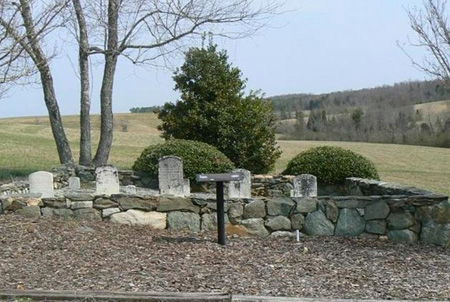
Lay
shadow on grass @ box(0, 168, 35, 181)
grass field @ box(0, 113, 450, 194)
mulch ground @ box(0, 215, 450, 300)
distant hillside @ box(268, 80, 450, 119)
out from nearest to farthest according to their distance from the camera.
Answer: mulch ground @ box(0, 215, 450, 300) < shadow on grass @ box(0, 168, 35, 181) < grass field @ box(0, 113, 450, 194) < distant hillside @ box(268, 80, 450, 119)

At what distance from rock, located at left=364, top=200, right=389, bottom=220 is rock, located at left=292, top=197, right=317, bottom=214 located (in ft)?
2.40

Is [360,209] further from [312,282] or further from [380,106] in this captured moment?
[380,106]

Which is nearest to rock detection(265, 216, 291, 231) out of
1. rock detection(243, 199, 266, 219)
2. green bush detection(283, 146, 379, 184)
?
rock detection(243, 199, 266, 219)

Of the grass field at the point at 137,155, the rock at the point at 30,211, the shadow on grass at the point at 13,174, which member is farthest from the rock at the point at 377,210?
the grass field at the point at 137,155

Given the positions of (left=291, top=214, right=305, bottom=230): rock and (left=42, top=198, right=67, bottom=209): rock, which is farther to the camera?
(left=42, top=198, right=67, bottom=209): rock

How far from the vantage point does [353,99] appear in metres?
67.8

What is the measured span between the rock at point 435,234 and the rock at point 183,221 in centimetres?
310

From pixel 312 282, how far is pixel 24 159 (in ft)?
66.6

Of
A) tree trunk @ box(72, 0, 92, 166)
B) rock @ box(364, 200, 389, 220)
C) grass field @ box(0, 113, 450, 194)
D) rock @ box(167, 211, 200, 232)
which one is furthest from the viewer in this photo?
grass field @ box(0, 113, 450, 194)

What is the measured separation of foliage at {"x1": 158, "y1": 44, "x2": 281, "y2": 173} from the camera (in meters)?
16.9

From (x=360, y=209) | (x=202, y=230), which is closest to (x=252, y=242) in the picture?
(x=202, y=230)

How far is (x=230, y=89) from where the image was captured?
1766 centimetres

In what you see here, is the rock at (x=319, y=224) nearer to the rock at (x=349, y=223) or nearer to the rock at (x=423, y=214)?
the rock at (x=349, y=223)

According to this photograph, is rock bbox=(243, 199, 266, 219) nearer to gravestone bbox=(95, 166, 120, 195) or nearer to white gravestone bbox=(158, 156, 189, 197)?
white gravestone bbox=(158, 156, 189, 197)
